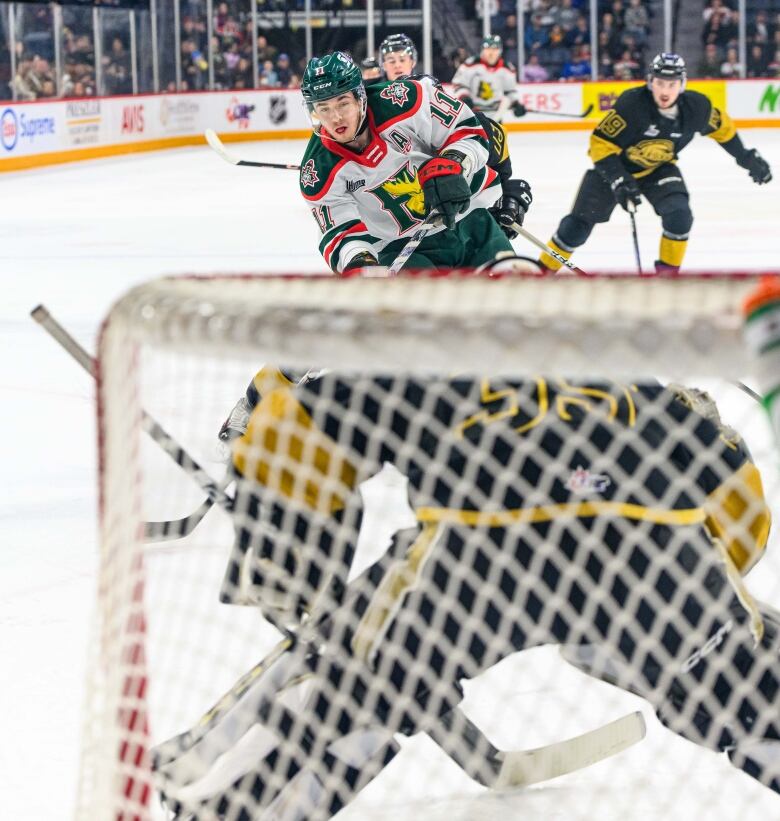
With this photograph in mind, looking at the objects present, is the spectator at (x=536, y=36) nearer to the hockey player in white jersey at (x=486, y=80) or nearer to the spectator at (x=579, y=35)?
the spectator at (x=579, y=35)

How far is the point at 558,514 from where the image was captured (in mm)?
1398

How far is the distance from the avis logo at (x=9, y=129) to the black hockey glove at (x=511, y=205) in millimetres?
8133

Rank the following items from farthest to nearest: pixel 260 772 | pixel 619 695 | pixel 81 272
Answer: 1. pixel 81 272
2. pixel 619 695
3. pixel 260 772

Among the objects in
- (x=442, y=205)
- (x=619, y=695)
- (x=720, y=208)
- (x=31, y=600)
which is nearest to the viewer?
(x=619, y=695)

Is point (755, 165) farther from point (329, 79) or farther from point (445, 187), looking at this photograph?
point (329, 79)

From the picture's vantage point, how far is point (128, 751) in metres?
1.37

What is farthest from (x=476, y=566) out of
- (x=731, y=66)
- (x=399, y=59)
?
(x=731, y=66)

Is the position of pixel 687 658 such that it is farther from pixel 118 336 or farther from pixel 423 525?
pixel 118 336

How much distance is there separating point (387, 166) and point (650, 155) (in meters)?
2.67

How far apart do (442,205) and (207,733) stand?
5.51 feet

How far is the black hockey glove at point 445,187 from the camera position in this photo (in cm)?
293

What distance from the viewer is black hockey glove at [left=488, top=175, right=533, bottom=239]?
3.69 meters

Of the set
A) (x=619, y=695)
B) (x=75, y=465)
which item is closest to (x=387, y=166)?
(x=75, y=465)

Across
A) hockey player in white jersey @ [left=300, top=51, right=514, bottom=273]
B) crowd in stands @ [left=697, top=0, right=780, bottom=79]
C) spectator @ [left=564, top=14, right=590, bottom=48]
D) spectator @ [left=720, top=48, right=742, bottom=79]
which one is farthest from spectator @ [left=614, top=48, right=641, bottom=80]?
hockey player in white jersey @ [left=300, top=51, right=514, bottom=273]
